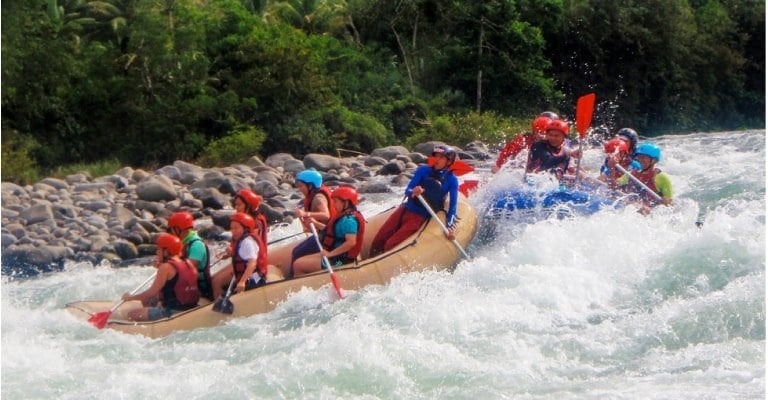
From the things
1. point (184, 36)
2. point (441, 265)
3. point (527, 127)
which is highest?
point (441, 265)

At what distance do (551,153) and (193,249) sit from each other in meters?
4.00

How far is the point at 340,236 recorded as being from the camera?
8.86 m

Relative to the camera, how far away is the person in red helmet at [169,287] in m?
8.05

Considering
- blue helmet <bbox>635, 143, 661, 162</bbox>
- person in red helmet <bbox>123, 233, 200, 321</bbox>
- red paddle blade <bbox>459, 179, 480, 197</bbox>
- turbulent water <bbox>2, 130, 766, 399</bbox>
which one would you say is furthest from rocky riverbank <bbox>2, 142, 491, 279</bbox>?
blue helmet <bbox>635, 143, 661, 162</bbox>

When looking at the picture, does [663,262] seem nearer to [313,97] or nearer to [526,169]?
[526,169]

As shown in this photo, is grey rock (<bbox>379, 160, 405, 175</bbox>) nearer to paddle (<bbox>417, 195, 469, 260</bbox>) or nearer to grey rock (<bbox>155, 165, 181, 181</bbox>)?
grey rock (<bbox>155, 165, 181, 181</bbox>)

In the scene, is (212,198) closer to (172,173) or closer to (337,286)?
(172,173)

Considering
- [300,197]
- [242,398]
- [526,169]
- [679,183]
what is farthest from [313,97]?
[242,398]

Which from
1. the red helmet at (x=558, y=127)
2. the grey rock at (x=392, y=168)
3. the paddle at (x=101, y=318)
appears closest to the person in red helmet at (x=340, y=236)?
the paddle at (x=101, y=318)

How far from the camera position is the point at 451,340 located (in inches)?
297

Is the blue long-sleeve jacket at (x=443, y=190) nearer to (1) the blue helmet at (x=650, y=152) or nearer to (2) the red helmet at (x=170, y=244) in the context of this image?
(1) the blue helmet at (x=650, y=152)

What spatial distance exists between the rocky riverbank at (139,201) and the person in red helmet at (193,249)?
15.7 feet

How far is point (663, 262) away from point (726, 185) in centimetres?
513

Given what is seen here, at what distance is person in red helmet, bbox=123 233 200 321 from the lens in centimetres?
805
